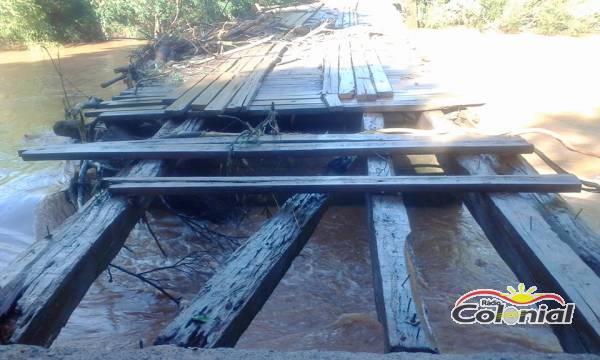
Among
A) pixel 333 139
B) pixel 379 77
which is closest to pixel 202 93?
pixel 379 77

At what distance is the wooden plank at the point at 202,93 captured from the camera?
15.8ft

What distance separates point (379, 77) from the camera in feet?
19.6

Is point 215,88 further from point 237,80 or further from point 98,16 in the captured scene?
point 98,16

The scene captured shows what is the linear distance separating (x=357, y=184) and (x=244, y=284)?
40.8 inches

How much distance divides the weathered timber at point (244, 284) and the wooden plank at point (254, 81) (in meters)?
2.18

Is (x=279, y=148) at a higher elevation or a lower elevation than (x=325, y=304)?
higher

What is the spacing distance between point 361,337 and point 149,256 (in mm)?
2203

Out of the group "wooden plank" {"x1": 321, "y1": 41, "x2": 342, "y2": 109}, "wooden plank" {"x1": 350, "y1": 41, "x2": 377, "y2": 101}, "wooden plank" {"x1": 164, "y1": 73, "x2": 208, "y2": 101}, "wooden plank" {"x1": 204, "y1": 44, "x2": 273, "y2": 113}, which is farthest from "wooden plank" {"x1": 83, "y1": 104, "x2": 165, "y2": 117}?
"wooden plank" {"x1": 350, "y1": 41, "x2": 377, "y2": 101}

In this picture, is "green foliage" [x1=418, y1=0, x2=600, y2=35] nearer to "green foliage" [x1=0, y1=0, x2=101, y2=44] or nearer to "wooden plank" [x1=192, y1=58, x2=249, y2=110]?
"wooden plank" [x1=192, y1=58, x2=249, y2=110]

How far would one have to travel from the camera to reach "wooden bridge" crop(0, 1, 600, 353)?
1981 millimetres

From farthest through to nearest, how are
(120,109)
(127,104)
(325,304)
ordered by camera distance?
1. (127,104)
2. (120,109)
3. (325,304)

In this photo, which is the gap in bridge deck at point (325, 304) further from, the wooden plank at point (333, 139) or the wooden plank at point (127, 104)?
the wooden plank at point (127, 104)

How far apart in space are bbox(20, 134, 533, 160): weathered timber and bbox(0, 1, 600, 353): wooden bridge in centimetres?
1

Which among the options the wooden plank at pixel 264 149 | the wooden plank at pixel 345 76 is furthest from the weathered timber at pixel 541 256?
the wooden plank at pixel 345 76
